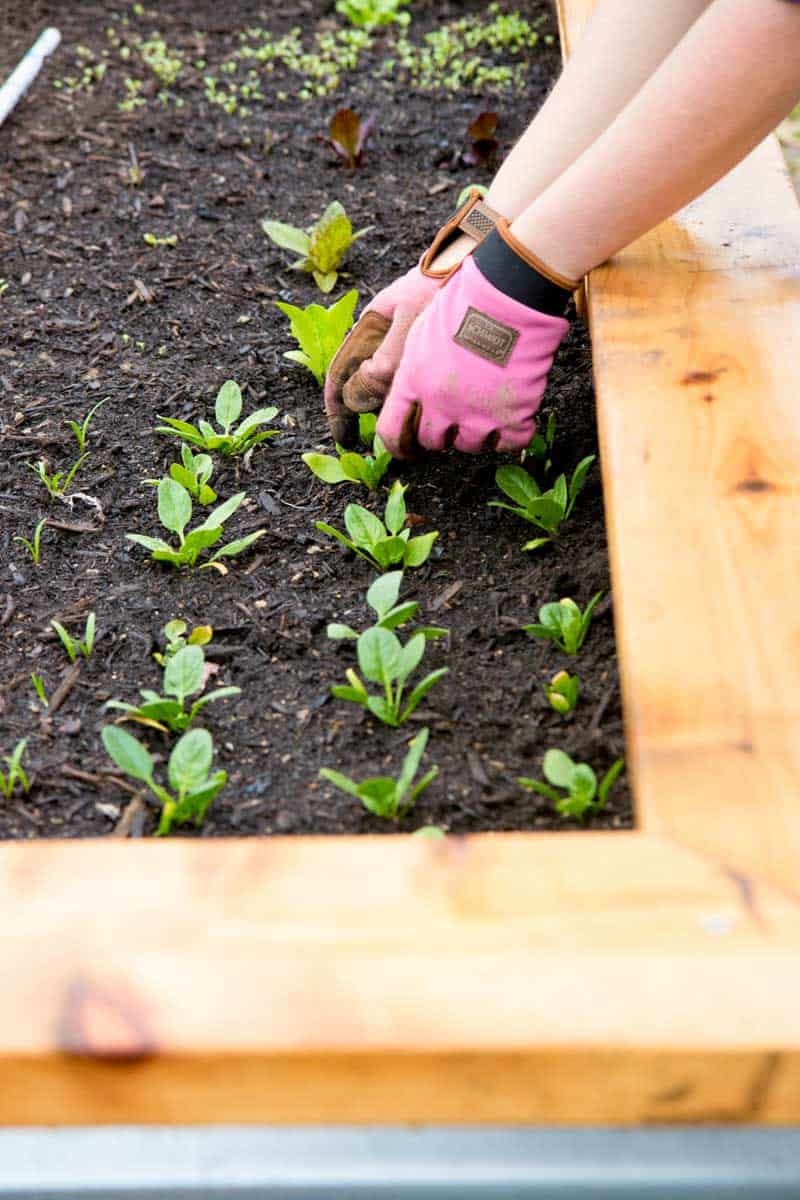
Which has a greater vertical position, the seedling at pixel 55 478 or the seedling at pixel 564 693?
the seedling at pixel 564 693

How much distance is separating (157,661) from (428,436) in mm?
473

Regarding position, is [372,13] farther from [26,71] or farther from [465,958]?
[465,958]

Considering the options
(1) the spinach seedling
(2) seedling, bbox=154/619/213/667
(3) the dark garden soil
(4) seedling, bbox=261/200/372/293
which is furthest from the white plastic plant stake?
(2) seedling, bbox=154/619/213/667

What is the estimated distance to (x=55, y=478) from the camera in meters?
1.79

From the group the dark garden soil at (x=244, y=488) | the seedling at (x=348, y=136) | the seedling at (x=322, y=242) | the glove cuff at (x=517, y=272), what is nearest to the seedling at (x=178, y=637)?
the dark garden soil at (x=244, y=488)

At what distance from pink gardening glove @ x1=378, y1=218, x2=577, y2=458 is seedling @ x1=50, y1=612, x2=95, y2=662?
19.3 inches

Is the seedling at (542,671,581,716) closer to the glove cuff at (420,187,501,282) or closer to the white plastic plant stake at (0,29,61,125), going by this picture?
the glove cuff at (420,187,501,282)

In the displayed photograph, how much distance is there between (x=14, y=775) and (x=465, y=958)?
670 millimetres

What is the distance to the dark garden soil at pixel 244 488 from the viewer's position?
1332 mm

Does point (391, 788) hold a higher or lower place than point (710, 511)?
lower

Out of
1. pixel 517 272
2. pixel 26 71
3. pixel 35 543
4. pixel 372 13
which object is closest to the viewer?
pixel 517 272

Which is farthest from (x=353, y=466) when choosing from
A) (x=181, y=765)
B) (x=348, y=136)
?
(x=348, y=136)

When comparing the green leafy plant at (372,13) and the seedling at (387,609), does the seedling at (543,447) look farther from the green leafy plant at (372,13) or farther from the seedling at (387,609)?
the green leafy plant at (372,13)

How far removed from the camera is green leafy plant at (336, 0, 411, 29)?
3.25 metres
